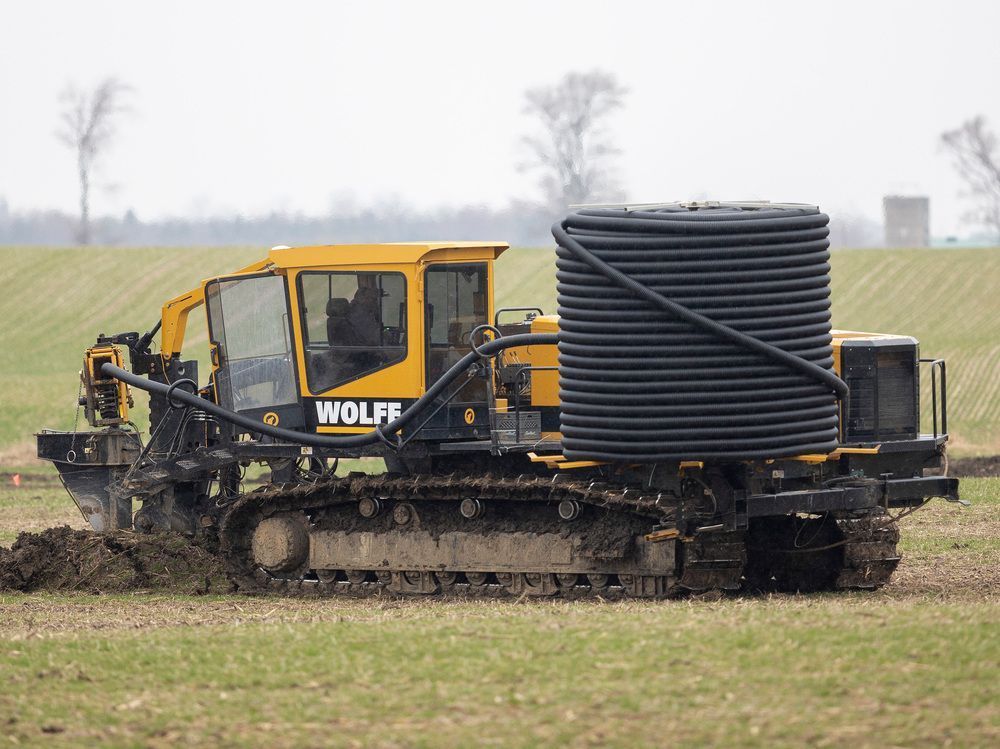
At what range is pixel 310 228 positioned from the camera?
217ft

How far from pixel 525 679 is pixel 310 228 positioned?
57.5 m

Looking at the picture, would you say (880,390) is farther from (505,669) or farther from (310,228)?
(310,228)

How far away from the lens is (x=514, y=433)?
49.1ft

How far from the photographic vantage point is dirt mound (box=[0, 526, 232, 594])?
16.2 meters

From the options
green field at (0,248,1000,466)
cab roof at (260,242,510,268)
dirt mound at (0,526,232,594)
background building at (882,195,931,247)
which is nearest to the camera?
cab roof at (260,242,510,268)

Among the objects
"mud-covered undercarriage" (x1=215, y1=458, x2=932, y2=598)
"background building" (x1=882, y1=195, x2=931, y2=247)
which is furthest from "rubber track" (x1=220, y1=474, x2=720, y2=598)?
"background building" (x1=882, y1=195, x2=931, y2=247)

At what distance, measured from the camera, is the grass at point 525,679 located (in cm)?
873

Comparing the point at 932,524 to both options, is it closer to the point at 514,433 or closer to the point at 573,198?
the point at 514,433

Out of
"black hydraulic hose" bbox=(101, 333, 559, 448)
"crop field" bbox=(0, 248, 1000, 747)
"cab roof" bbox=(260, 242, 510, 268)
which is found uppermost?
"cab roof" bbox=(260, 242, 510, 268)

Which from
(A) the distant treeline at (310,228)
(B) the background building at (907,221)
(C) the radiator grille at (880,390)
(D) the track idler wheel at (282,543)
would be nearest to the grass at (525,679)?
(C) the radiator grille at (880,390)

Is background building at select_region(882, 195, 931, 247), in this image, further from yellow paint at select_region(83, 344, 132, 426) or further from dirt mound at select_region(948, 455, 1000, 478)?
yellow paint at select_region(83, 344, 132, 426)

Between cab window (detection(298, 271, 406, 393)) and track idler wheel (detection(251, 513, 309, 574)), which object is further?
track idler wheel (detection(251, 513, 309, 574))

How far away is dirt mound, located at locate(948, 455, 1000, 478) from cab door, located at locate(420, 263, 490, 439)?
14.2 meters

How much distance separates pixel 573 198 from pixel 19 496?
6425cm
